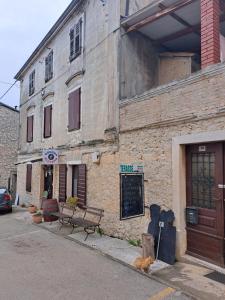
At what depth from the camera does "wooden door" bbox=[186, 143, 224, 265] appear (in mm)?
5895

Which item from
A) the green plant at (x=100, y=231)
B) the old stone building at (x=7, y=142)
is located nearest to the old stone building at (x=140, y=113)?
the green plant at (x=100, y=231)

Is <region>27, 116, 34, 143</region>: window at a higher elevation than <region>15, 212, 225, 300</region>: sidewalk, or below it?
higher

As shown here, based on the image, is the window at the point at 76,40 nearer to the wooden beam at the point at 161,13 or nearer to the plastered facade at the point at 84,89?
the plastered facade at the point at 84,89

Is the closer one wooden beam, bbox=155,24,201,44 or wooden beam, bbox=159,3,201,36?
wooden beam, bbox=159,3,201,36

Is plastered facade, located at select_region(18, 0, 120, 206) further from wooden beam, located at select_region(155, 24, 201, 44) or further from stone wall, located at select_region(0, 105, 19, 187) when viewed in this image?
stone wall, located at select_region(0, 105, 19, 187)

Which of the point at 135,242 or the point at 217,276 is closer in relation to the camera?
the point at 217,276

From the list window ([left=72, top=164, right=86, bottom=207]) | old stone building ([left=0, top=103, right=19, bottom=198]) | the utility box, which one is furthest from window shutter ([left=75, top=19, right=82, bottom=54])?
old stone building ([left=0, top=103, right=19, bottom=198])

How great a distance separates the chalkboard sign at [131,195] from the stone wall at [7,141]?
718 inches

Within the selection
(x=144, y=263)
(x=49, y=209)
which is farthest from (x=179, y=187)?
(x=49, y=209)

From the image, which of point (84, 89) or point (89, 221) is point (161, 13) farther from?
point (89, 221)

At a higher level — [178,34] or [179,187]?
[178,34]

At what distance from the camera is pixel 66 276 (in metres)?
5.71

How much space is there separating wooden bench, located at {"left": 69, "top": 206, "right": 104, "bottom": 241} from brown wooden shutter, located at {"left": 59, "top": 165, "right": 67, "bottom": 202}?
1.91 m

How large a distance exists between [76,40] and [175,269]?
9.00 meters
